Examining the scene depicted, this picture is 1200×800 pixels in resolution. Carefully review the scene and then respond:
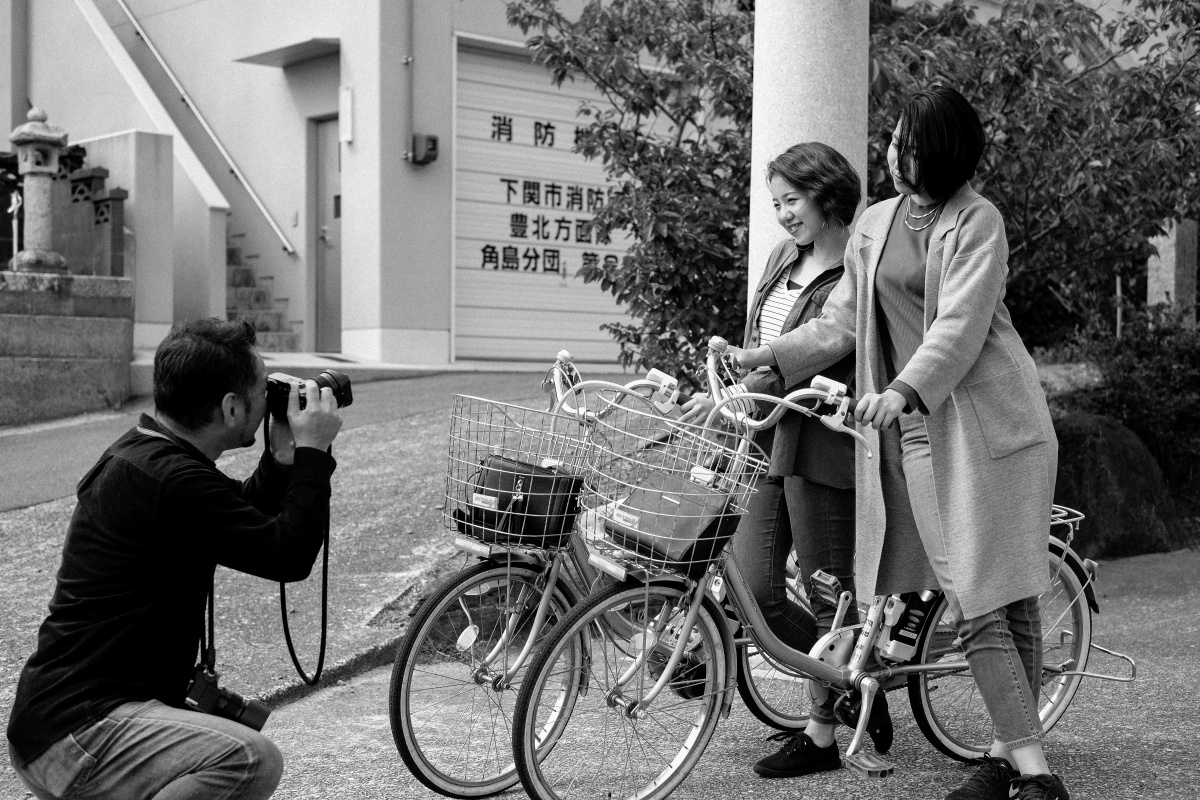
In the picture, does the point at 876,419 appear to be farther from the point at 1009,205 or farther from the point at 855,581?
the point at 1009,205

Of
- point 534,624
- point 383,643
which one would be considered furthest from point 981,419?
point 383,643

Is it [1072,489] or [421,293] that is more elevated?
[421,293]

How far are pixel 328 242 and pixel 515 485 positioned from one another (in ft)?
33.0

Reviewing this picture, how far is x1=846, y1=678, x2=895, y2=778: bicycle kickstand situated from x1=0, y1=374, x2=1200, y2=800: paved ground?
21 centimetres

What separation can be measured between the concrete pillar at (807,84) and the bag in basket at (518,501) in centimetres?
193

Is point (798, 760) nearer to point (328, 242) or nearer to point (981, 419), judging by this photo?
point (981, 419)

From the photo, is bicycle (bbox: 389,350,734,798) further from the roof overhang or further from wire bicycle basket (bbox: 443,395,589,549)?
the roof overhang

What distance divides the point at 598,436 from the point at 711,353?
0.48 meters

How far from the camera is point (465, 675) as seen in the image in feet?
12.9

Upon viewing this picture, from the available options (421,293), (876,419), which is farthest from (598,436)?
(421,293)

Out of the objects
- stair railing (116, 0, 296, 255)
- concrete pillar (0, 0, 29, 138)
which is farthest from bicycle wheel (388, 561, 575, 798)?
concrete pillar (0, 0, 29, 138)

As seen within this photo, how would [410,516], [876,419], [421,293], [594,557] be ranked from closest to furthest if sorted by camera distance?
[876,419] < [594,557] < [410,516] < [421,293]

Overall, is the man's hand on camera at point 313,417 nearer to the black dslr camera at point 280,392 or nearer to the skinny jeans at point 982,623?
the black dslr camera at point 280,392

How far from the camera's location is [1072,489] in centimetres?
732
